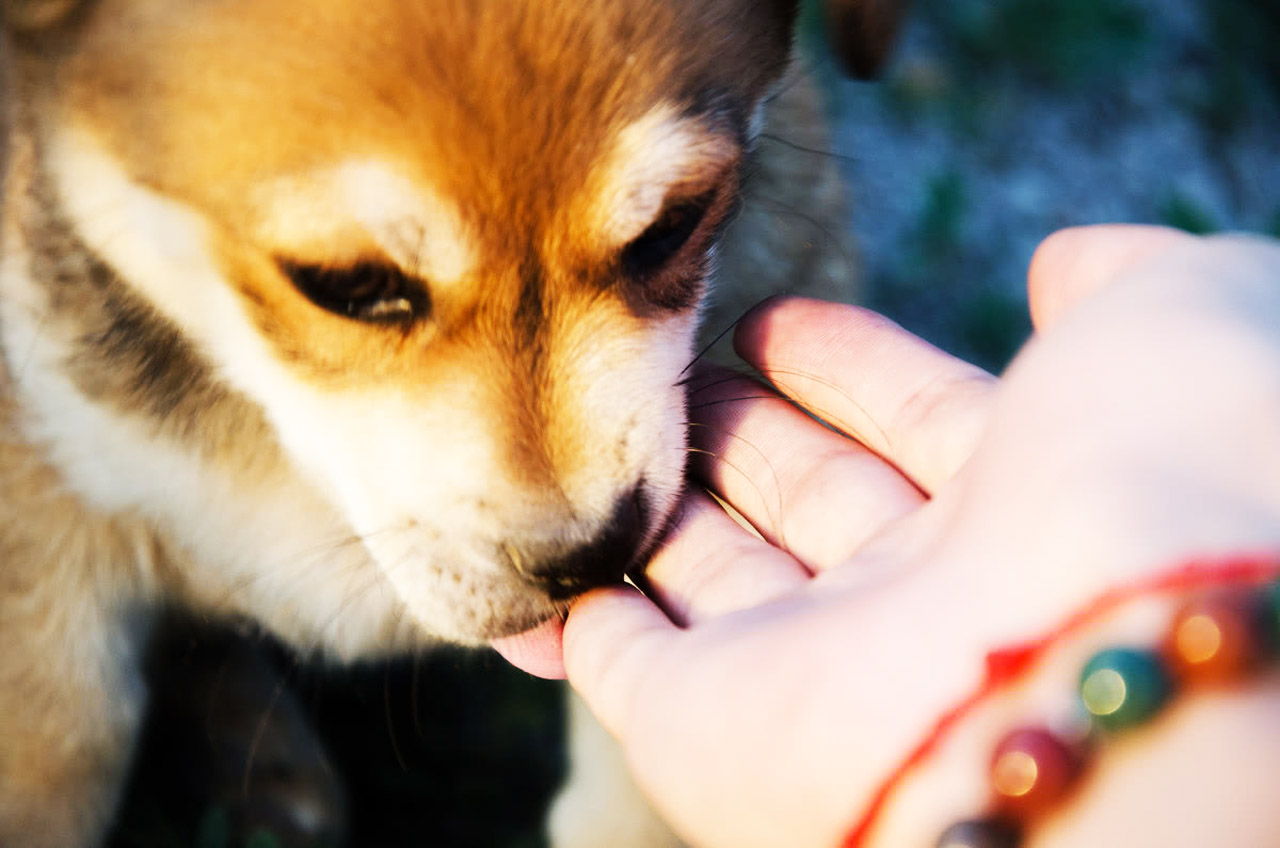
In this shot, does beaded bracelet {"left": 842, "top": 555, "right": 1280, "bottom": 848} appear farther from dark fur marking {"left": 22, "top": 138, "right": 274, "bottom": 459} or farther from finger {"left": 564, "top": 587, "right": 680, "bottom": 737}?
dark fur marking {"left": 22, "top": 138, "right": 274, "bottom": 459}

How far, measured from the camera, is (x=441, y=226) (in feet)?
4.25

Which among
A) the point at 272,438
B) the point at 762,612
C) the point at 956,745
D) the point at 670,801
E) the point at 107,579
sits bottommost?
the point at 107,579

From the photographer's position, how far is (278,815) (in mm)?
2088

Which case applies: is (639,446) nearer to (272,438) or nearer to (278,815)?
(272,438)

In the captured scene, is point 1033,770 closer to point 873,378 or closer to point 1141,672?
point 1141,672

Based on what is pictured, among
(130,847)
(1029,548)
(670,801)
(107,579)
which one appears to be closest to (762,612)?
(670,801)

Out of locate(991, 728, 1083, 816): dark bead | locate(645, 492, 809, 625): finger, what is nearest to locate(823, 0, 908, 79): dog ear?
locate(645, 492, 809, 625): finger

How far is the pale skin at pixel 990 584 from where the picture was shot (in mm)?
966

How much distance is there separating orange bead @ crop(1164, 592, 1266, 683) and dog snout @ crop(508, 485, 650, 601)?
68cm

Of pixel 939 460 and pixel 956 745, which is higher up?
pixel 956 745

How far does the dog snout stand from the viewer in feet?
4.63

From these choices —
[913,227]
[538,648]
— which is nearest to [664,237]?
[538,648]

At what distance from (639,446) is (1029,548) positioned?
0.54 m

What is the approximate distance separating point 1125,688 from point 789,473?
73 centimetres
